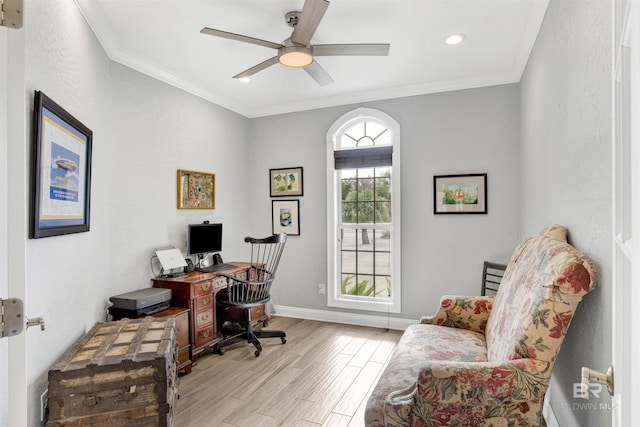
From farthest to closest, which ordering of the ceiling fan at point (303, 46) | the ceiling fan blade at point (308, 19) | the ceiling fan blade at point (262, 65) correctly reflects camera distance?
the ceiling fan blade at point (262, 65) → the ceiling fan at point (303, 46) → the ceiling fan blade at point (308, 19)

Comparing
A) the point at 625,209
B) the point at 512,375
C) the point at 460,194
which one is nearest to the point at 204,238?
the point at 460,194

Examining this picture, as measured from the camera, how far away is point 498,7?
7.82 ft

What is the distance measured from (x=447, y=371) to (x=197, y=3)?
2.61 meters

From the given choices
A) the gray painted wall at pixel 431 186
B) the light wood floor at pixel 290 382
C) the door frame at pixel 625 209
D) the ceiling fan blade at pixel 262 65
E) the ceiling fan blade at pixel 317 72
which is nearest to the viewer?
the door frame at pixel 625 209

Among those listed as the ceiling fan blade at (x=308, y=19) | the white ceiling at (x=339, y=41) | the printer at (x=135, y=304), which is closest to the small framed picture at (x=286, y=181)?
the white ceiling at (x=339, y=41)

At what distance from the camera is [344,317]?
4258 millimetres

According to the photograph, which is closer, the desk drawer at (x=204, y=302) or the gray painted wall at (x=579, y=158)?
the gray painted wall at (x=579, y=158)

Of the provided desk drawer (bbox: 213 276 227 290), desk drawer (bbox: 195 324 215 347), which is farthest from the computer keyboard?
desk drawer (bbox: 195 324 215 347)

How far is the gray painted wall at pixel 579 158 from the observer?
1243mm

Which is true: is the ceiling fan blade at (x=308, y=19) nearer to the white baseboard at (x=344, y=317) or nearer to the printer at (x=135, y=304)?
the printer at (x=135, y=304)

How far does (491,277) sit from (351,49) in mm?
2628

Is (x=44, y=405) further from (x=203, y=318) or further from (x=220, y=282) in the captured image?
(x=220, y=282)

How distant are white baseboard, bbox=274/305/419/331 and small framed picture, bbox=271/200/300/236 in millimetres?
1009

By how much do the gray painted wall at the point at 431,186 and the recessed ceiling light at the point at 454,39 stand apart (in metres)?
0.96
